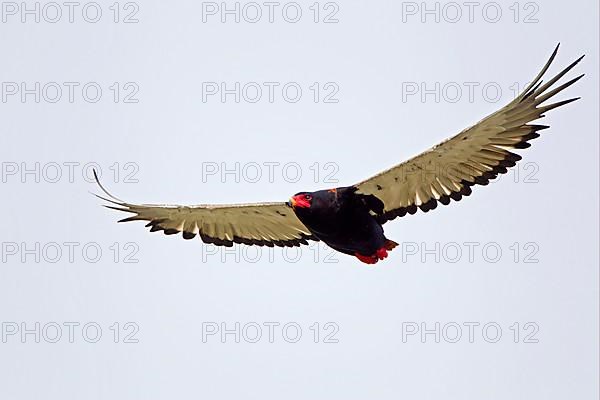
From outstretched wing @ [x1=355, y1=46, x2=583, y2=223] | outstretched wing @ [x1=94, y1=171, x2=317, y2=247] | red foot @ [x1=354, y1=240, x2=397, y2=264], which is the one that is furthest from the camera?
outstretched wing @ [x1=94, y1=171, x2=317, y2=247]

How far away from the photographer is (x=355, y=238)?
23.5m

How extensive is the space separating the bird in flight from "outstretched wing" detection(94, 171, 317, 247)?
0.9 inches

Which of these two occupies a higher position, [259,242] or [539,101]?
[539,101]

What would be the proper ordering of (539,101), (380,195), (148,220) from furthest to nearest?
(148,220)
(380,195)
(539,101)

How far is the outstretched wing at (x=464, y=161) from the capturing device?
74.5 ft

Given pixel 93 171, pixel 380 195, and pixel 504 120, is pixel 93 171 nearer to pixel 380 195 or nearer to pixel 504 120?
pixel 380 195

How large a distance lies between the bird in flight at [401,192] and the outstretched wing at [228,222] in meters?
0.02

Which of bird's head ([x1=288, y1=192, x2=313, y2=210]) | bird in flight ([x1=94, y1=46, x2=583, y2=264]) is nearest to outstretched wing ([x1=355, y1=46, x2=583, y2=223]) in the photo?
bird in flight ([x1=94, y1=46, x2=583, y2=264])

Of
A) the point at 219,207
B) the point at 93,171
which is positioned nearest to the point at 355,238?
the point at 219,207

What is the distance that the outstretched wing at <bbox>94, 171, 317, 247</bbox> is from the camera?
2523cm

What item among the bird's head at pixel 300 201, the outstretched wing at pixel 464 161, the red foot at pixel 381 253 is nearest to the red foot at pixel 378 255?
the red foot at pixel 381 253

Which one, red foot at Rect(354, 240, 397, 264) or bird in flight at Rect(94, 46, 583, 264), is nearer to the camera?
bird in flight at Rect(94, 46, 583, 264)

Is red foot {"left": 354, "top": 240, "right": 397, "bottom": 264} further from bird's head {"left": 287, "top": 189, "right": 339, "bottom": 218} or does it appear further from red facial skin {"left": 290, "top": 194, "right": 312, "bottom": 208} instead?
red facial skin {"left": 290, "top": 194, "right": 312, "bottom": 208}

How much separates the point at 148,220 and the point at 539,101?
7666mm
